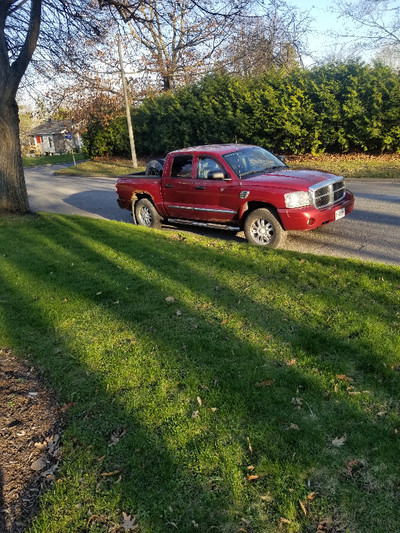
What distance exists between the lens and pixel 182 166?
8695 millimetres

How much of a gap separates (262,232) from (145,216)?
11.0ft

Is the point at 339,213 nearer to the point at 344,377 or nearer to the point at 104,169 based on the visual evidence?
the point at 344,377

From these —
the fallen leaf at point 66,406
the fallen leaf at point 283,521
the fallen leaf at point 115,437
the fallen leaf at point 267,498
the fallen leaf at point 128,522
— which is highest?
the fallen leaf at point 66,406

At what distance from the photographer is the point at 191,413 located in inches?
129

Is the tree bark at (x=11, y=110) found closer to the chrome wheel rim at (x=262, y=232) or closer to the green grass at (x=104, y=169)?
the chrome wheel rim at (x=262, y=232)

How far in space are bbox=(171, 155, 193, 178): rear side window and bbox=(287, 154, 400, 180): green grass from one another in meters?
7.44

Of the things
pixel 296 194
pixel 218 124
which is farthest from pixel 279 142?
pixel 296 194

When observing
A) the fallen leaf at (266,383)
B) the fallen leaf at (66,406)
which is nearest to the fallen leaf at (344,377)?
the fallen leaf at (266,383)

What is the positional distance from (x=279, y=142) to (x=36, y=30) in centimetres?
1385

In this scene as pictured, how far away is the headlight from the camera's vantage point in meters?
6.96

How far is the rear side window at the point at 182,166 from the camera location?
8547mm


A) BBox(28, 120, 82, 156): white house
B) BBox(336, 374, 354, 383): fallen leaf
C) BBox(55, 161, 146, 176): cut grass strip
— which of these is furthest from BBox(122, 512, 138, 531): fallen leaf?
BBox(28, 120, 82, 156): white house

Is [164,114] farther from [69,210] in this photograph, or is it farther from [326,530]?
[326,530]

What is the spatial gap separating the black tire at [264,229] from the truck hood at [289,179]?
0.47 m
